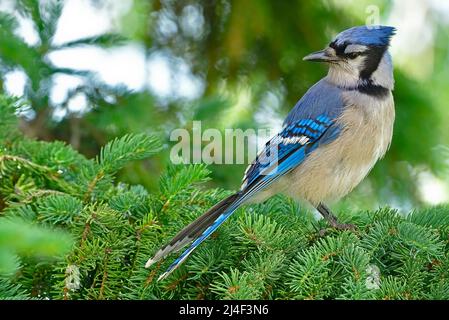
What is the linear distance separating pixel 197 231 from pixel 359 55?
1.07 m

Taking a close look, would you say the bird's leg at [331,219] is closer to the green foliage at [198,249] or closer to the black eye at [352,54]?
the green foliage at [198,249]

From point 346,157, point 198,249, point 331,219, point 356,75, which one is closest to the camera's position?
point 198,249

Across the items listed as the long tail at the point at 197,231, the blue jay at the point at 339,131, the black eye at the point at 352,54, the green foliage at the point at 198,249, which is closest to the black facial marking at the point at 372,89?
the blue jay at the point at 339,131

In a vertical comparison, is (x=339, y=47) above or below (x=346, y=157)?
above

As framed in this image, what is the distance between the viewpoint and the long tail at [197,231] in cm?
188

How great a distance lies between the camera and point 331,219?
230cm

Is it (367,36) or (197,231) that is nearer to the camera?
(197,231)

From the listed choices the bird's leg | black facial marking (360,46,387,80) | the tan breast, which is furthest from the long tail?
black facial marking (360,46,387,80)

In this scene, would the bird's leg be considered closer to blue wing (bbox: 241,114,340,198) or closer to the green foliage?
the green foliage

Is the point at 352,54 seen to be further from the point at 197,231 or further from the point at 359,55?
the point at 197,231

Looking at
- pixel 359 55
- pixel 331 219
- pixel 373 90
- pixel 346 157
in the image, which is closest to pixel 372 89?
pixel 373 90

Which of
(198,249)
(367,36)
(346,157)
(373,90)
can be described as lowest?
(198,249)

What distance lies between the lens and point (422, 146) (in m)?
3.22
